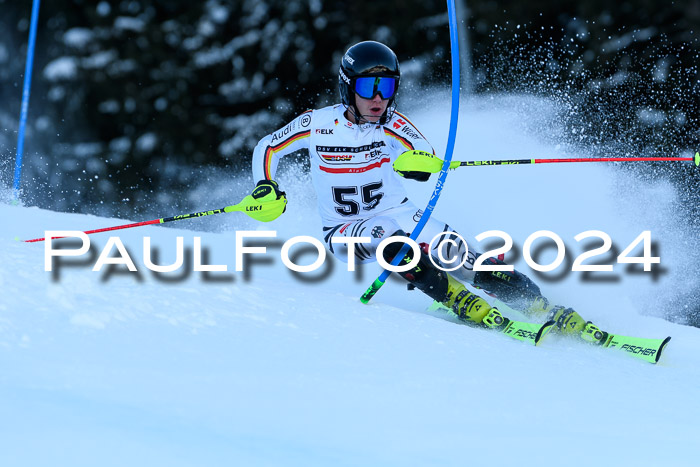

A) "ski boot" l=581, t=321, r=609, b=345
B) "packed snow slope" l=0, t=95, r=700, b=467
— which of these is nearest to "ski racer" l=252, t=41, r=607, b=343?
"ski boot" l=581, t=321, r=609, b=345

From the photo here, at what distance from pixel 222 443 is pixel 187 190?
11.1 m

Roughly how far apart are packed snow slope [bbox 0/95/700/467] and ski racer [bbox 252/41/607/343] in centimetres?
29

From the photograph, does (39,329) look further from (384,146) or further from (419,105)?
(419,105)

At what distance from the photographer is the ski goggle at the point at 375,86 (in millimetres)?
3508

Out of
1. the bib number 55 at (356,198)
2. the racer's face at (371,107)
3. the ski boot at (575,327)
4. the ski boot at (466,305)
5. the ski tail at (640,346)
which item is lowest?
the ski tail at (640,346)

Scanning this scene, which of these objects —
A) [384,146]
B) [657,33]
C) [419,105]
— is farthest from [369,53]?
[657,33]

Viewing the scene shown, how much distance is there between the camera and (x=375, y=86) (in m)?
3.53

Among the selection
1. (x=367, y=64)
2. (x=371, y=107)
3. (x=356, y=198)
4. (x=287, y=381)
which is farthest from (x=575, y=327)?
(x=287, y=381)

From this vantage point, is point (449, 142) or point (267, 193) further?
point (267, 193)

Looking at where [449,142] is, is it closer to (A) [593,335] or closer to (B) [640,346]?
(A) [593,335]

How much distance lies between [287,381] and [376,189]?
5.33 feet

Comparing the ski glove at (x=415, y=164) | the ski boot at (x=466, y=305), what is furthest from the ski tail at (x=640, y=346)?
the ski glove at (x=415, y=164)

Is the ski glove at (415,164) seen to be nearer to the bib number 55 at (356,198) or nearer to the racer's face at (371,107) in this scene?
the racer's face at (371,107)

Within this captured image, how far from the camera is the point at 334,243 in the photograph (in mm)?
3926
